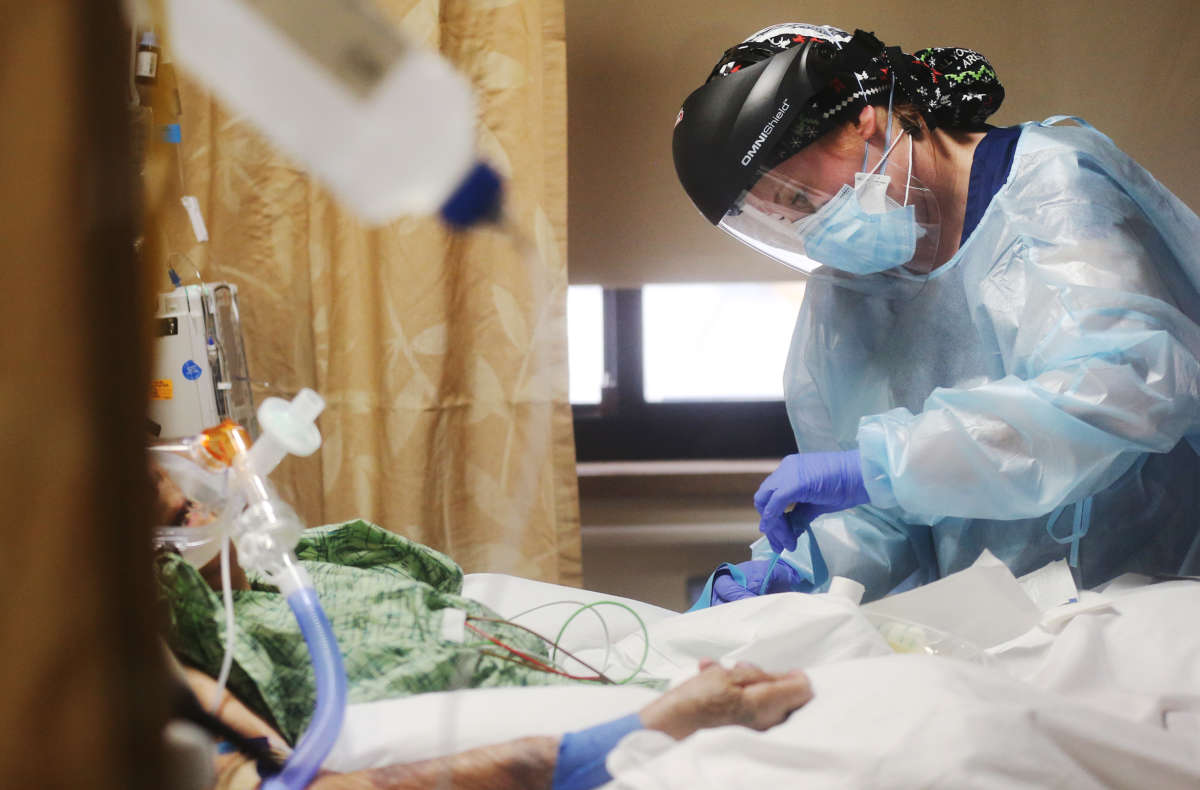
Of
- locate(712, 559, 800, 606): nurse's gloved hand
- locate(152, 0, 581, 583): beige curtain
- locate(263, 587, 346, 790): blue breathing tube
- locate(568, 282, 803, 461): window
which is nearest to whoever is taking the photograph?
locate(263, 587, 346, 790): blue breathing tube

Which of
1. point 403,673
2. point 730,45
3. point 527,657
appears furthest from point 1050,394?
point 730,45

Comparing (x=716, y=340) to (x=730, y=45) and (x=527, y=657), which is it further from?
(x=527, y=657)

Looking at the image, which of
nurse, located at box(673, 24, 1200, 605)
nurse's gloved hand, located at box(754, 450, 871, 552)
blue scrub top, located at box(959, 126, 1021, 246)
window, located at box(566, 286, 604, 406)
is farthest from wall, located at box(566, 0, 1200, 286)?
nurse's gloved hand, located at box(754, 450, 871, 552)

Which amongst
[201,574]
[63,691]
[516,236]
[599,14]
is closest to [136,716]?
[63,691]

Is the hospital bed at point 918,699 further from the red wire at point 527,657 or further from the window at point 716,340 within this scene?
the window at point 716,340

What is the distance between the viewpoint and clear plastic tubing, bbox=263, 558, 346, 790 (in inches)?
22.8

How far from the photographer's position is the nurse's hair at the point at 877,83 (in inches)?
48.2

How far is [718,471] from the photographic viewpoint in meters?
2.22

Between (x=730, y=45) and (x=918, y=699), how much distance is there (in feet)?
5.55

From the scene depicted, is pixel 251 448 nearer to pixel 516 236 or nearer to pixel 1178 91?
pixel 516 236

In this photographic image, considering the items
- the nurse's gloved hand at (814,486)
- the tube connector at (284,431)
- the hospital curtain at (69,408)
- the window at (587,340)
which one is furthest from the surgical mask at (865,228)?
the hospital curtain at (69,408)

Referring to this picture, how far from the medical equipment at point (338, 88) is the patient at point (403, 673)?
0.24 metres

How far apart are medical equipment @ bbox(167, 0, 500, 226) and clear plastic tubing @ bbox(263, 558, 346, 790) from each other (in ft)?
1.07

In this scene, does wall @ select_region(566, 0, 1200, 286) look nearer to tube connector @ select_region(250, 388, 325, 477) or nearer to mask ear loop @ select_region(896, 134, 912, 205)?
mask ear loop @ select_region(896, 134, 912, 205)
